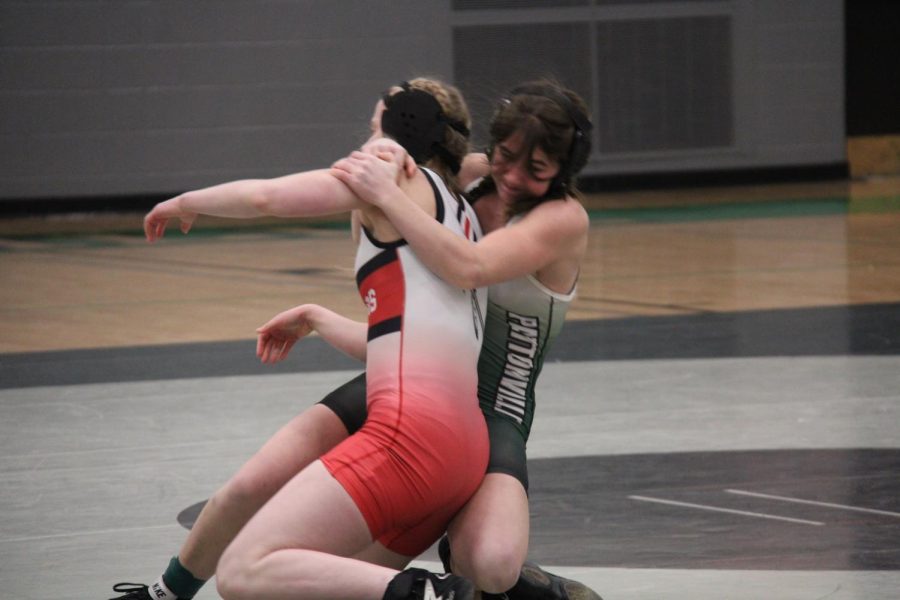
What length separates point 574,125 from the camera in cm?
277

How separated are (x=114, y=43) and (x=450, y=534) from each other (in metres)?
11.4

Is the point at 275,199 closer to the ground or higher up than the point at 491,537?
higher up

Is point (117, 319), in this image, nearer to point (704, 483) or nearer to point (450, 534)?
point (704, 483)

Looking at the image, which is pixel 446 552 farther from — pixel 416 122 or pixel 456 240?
pixel 416 122

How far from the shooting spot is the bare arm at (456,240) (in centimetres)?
259

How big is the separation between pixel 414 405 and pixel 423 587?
0.98ft

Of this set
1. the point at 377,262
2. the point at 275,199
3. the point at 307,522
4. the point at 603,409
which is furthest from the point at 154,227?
the point at 603,409

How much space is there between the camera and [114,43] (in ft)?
44.3

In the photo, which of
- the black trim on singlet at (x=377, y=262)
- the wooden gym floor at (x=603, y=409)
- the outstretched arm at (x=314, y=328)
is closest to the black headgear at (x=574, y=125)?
the black trim on singlet at (x=377, y=262)

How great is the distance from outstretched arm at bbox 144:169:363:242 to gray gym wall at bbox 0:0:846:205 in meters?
9.97

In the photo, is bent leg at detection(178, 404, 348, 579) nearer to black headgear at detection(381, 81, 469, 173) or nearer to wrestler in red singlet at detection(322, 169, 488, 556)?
wrestler in red singlet at detection(322, 169, 488, 556)

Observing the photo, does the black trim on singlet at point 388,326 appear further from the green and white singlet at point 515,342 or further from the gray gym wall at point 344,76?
the gray gym wall at point 344,76

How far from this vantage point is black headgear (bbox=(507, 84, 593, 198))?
9.06 ft

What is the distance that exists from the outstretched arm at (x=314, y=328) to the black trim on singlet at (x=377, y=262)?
35cm
